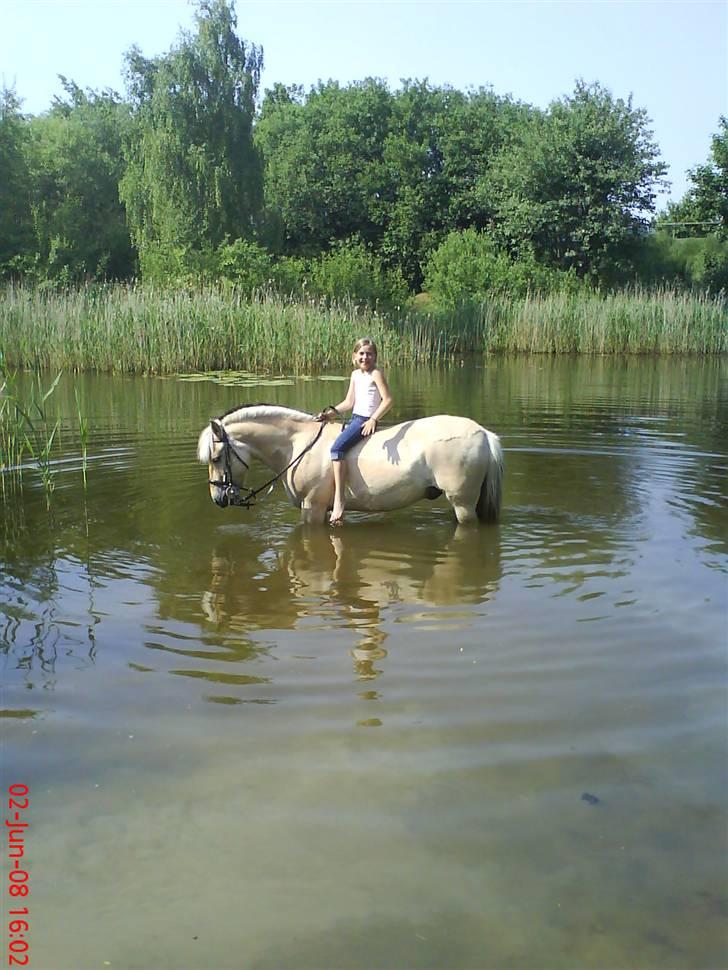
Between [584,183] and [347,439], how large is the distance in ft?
130

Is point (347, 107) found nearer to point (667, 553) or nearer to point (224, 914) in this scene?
point (667, 553)

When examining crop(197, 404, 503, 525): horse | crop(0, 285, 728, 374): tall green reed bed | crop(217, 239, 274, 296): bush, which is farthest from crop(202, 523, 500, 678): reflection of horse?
crop(217, 239, 274, 296): bush

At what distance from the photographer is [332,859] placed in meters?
3.25

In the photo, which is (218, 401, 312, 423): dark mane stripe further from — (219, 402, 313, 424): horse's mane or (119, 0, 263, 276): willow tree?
(119, 0, 263, 276): willow tree

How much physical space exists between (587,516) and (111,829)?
610cm

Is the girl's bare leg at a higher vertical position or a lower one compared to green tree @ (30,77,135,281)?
lower

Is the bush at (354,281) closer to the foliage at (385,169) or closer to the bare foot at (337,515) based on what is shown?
the foliage at (385,169)

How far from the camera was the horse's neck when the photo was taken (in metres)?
8.31

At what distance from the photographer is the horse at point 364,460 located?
7.99 metres

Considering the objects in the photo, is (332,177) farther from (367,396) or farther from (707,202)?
(367,396)

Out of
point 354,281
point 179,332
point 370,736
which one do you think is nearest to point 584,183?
point 354,281

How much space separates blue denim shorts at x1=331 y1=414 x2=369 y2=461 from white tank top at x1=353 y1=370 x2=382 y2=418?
0.39 ft

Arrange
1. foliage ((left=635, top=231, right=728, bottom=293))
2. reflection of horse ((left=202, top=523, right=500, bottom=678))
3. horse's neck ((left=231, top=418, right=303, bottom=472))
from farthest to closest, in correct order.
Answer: foliage ((left=635, top=231, right=728, bottom=293)) → horse's neck ((left=231, top=418, right=303, bottom=472)) → reflection of horse ((left=202, top=523, right=500, bottom=678))
